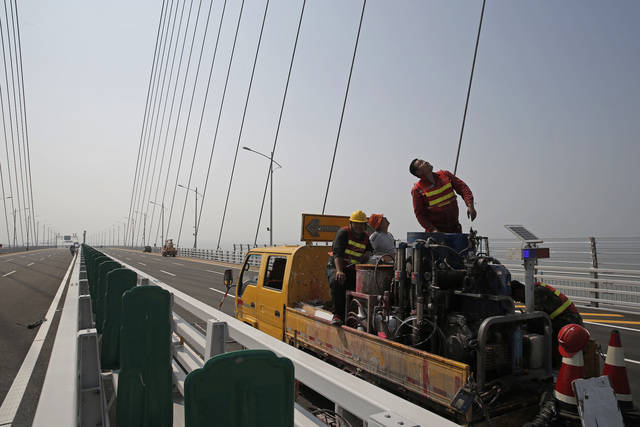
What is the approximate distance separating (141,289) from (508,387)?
302cm

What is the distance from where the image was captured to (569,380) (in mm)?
3307

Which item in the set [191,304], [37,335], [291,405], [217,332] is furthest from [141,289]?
[37,335]

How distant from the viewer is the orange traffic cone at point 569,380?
325 centimetres

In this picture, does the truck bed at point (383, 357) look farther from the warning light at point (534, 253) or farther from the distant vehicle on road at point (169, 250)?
the distant vehicle on road at point (169, 250)

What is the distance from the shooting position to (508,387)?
346 centimetres

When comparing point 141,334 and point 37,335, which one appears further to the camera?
point 37,335

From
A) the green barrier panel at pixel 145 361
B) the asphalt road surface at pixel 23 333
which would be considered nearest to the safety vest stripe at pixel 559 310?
the green barrier panel at pixel 145 361

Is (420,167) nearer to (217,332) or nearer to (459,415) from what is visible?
(459,415)

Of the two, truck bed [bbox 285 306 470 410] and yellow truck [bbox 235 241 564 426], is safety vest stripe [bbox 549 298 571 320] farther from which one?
truck bed [bbox 285 306 470 410]

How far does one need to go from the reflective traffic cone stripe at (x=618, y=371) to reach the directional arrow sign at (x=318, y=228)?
3818 mm

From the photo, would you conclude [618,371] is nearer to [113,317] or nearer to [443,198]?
[443,198]

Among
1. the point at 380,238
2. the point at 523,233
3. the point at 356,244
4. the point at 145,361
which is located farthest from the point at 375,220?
the point at 145,361

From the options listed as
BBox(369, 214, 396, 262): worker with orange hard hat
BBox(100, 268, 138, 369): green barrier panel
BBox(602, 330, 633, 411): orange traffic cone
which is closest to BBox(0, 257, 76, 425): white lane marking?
BBox(100, 268, 138, 369): green barrier panel

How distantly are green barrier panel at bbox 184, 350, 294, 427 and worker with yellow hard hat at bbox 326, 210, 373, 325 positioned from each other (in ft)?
11.8
